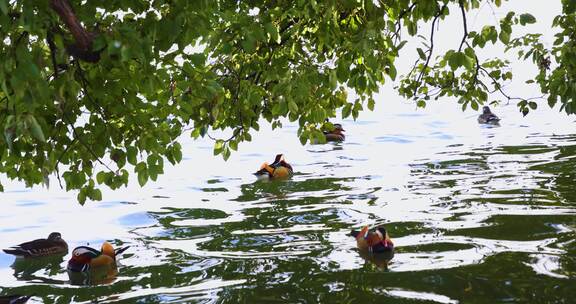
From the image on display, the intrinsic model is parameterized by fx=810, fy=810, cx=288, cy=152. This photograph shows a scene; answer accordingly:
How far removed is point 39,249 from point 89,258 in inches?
70.1

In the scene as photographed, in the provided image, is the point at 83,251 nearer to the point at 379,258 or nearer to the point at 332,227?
the point at 332,227

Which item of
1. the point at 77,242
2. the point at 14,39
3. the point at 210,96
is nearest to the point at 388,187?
the point at 77,242

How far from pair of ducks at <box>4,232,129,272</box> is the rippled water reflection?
248 millimetres

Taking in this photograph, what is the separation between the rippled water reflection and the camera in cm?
1177

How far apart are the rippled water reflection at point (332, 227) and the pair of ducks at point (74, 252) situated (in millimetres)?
248

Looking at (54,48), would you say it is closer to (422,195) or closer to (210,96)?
(210,96)

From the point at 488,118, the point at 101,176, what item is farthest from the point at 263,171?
the point at 488,118

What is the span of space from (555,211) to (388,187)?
533 cm

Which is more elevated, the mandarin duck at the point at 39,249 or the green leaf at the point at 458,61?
the green leaf at the point at 458,61

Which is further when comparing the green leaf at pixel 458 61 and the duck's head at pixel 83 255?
the duck's head at pixel 83 255

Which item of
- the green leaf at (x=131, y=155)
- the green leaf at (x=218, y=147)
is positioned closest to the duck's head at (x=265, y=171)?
the green leaf at (x=218, y=147)

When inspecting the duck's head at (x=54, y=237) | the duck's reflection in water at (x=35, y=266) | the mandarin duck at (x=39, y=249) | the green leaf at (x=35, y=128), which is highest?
the green leaf at (x=35, y=128)

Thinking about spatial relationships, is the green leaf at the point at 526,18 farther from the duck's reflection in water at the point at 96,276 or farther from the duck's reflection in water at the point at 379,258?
the duck's reflection in water at the point at 96,276

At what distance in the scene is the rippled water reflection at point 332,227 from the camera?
11766 mm
